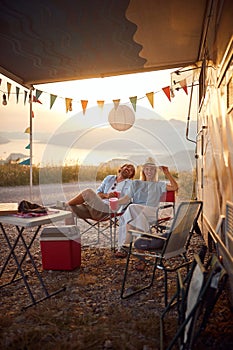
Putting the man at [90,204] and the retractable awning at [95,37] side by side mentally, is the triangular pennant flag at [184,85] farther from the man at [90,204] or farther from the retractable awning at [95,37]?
the man at [90,204]

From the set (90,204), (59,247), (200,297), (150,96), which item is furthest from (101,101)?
(200,297)

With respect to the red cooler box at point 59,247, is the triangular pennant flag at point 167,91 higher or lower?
higher

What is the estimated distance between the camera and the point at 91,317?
2.15 meters

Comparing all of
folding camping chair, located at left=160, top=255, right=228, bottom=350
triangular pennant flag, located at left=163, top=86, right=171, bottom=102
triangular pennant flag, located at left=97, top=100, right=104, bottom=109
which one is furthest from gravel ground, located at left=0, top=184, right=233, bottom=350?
A: triangular pennant flag, located at left=97, top=100, right=104, bottom=109

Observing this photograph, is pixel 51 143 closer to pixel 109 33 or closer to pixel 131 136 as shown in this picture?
pixel 131 136

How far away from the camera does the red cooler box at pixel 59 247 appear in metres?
3.02

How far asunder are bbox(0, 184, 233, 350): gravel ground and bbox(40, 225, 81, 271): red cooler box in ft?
0.25

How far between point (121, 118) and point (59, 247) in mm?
2472

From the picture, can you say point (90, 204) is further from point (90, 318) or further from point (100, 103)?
point (100, 103)

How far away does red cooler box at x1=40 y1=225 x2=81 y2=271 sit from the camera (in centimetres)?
302

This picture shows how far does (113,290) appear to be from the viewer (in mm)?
2648

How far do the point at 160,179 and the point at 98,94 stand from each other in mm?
1751

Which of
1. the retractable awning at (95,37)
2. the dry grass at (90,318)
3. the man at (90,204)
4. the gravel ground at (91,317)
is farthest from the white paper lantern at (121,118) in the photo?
the dry grass at (90,318)

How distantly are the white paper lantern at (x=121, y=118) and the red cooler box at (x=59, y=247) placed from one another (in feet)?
7.40
